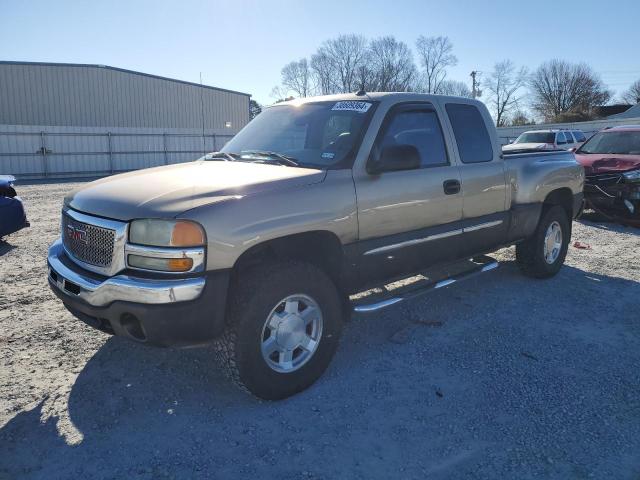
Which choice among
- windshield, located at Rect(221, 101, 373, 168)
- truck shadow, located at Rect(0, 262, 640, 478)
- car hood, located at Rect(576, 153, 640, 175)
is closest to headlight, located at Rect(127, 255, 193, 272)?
truck shadow, located at Rect(0, 262, 640, 478)

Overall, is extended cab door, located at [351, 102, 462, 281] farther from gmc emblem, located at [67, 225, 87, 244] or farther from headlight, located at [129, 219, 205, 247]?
gmc emblem, located at [67, 225, 87, 244]

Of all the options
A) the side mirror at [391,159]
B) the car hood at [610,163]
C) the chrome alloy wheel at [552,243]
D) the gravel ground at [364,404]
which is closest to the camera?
the gravel ground at [364,404]

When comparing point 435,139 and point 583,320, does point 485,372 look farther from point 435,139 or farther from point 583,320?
point 435,139

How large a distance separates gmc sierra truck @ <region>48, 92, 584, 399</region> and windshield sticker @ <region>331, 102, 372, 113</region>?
18 millimetres

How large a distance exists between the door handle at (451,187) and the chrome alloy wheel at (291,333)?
166 cm

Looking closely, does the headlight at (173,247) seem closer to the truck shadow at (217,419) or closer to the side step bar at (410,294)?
the truck shadow at (217,419)

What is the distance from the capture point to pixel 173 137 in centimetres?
2698

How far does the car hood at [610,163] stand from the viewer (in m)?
9.22

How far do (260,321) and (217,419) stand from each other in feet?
2.21

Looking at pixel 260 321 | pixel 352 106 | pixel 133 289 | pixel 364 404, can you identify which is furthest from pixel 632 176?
pixel 133 289

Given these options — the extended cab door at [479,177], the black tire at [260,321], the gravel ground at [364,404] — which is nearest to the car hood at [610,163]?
the gravel ground at [364,404]

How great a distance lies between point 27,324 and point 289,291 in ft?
9.01

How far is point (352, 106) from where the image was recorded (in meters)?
4.06

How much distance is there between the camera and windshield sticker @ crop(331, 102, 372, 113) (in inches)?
157
